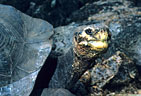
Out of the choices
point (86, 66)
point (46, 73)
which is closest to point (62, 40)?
point (46, 73)

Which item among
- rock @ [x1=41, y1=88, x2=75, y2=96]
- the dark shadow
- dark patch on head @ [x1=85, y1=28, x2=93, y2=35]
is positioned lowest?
rock @ [x1=41, y1=88, x2=75, y2=96]

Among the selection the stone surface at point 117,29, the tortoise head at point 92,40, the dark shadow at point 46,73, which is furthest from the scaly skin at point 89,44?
the dark shadow at point 46,73

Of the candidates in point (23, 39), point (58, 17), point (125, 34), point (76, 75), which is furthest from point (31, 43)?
point (58, 17)

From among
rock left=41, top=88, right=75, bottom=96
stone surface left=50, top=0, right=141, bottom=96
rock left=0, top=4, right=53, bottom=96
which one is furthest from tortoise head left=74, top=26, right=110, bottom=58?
rock left=41, top=88, right=75, bottom=96

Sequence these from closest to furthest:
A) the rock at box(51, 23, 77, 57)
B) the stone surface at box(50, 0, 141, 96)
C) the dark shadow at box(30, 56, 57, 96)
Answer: the stone surface at box(50, 0, 141, 96) < the dark shadow at box(30, 56, 57, 96) < the rock at box(51, 23, 77, 57)

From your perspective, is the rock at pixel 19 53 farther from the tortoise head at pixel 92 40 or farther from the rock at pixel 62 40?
the tortoise head at pixel 92 40

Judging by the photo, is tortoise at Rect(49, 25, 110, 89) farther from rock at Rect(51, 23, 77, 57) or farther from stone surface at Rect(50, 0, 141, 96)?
rock at Rect(51, 23, 77, 57)

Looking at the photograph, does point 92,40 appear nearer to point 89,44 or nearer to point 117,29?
point 89,44
